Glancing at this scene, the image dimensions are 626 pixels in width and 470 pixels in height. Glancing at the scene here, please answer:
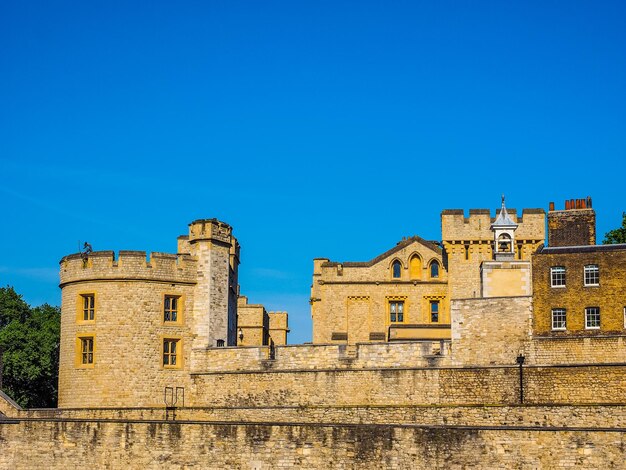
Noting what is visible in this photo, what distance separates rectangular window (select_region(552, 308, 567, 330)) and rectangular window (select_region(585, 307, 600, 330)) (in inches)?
37.9

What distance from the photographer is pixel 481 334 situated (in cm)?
4156

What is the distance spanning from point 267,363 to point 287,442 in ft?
24.8

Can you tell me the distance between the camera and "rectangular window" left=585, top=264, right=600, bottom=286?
42812 mm

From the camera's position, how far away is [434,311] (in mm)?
59031

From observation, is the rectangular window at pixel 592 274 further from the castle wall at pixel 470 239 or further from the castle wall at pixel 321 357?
the castle wall at pixel 470 239

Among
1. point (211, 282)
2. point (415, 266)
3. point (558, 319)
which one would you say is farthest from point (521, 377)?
point (415, 266)

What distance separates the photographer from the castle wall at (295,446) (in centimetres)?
3253

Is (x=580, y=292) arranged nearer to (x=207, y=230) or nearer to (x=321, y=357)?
(x=321, y=357)

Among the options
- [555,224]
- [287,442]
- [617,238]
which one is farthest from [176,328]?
[617,238]

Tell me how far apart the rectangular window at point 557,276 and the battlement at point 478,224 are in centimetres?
1356

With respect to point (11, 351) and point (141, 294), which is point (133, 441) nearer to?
point (141, 294)

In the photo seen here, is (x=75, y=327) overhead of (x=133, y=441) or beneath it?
overhead

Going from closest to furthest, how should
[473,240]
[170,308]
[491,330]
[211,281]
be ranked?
[491,330], [170,308], [211,281], [473,240]

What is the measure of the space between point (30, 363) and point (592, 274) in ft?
102
